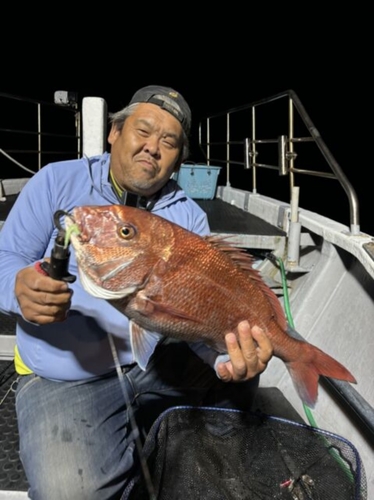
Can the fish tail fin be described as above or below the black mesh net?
above

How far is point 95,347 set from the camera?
5.42 ft

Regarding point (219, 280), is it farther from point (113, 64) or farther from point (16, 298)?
point (113, 64)

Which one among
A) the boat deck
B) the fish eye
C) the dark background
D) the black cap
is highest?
the dark background

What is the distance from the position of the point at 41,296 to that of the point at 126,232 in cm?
31

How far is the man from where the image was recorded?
1385 millimetres

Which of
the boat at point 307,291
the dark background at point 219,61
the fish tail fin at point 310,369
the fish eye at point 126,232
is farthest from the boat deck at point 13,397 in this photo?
the dark background at point 219,61

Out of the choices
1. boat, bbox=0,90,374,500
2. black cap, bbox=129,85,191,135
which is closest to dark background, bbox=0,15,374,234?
boat, bbox=0,90,374,500

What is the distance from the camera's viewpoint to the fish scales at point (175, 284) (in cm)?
115

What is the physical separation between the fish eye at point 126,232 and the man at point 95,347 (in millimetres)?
233

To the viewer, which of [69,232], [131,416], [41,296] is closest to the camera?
[69,232]

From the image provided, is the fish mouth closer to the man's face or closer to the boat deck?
the man's face

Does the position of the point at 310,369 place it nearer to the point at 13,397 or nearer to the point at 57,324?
the point at 57,324

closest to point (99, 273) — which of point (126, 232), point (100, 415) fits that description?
point (126, 232)

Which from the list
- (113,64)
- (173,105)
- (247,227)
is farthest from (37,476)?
(113,64)
